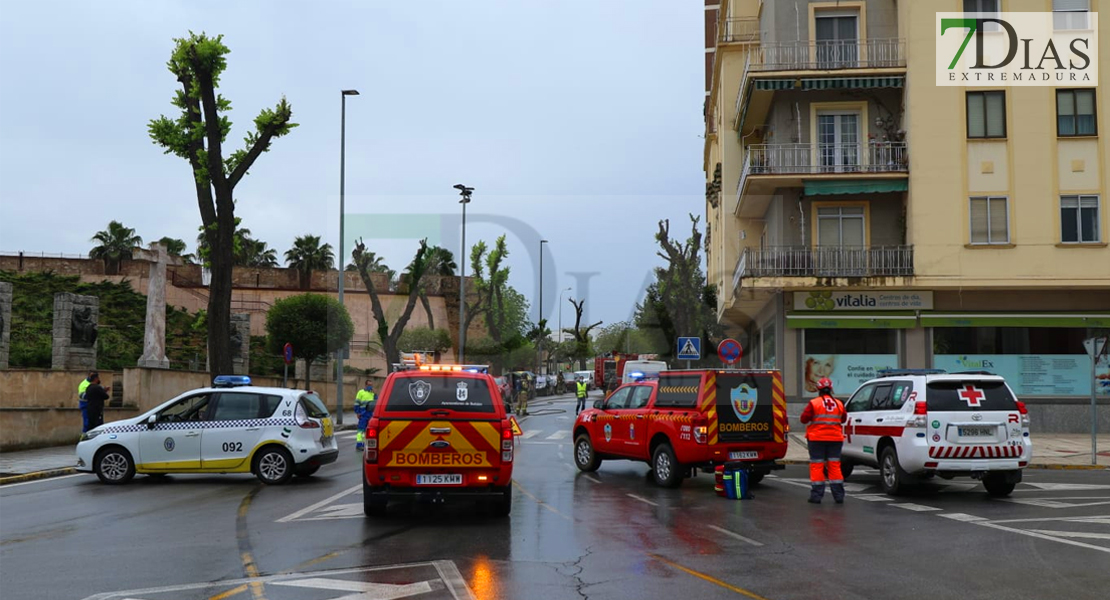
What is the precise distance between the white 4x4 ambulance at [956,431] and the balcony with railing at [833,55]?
17.7 m

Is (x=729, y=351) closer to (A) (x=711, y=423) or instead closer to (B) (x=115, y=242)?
(A) (x=711, y=423)

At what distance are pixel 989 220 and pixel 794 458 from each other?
12.3 m

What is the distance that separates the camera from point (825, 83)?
97.7 feet

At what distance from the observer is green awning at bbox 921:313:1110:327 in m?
30.3

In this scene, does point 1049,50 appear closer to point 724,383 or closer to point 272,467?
point 724,383

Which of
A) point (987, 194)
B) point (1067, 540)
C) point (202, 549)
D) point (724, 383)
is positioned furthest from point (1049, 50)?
point (202, 549)

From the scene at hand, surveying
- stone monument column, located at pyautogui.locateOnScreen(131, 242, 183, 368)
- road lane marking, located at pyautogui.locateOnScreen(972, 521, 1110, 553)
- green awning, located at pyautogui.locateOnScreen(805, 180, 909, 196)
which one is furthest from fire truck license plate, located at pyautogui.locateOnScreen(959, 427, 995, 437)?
stone monument column, located at pyautogui.locateOnScreen(131, 242, 183, 368)

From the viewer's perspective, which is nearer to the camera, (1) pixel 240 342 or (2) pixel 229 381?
(2) pixel 229 381

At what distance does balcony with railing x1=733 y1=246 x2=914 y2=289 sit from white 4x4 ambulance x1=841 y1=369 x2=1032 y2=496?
1531 cm

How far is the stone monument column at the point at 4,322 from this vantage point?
25828 millimetres

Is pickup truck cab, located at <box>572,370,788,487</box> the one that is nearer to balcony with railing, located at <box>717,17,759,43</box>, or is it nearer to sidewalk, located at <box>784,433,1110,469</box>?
sidewalk, located at <box>784,433,1110,469</box>

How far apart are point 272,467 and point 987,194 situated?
23.6 meters

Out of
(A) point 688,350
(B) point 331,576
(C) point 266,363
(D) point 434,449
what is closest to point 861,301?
(A) point 688,350

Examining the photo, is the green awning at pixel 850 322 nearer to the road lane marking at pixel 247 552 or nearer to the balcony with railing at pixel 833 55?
the balcony with railing at pixel 833 55
